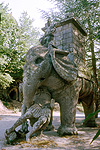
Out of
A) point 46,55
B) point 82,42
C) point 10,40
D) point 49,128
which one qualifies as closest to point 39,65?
point 46,55

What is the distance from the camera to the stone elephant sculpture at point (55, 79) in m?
2.63

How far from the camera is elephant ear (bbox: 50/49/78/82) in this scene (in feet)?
9.33

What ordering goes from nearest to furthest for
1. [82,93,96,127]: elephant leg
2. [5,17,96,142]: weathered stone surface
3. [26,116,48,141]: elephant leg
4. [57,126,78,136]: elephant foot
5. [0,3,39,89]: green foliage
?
[26,116,48,141]: elephant leg
[5,17,96,142]: weathered stone surface
[57,126,78,136]: elephant foot
[82,93,96,127]: elephant leg
[0,3,39,89]: green foliage

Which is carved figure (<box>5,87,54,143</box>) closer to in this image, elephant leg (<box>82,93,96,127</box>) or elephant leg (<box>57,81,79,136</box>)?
elephant leg (<box>57,81,79,136</box>)

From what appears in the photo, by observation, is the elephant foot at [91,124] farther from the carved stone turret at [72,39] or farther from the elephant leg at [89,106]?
the carved stone turret at [72,39]

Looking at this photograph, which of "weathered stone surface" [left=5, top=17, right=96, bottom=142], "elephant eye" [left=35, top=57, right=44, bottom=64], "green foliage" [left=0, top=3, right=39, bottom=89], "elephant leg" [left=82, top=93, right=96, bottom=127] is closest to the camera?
"weathered stone surface" [left=5, top=17, right=96, bottom=142]

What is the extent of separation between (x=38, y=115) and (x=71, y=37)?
7.13 feet

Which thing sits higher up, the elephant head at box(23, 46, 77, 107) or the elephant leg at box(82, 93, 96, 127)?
the elephant head at box(23, 46, 77, 107)

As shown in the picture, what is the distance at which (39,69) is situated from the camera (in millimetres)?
2615

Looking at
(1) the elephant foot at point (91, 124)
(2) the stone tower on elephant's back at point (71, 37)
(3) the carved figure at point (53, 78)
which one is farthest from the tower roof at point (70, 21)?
(1) the elephant foot at point (91, 124)

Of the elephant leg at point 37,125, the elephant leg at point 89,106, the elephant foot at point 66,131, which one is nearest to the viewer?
the elephant leg at point 37,125

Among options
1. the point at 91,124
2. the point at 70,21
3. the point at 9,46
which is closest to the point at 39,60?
the point at 70,21

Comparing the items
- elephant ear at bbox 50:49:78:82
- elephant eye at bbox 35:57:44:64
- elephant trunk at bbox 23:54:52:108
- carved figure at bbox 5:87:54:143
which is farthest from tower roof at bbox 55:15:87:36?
carved figure at bbox 5:87:54:143

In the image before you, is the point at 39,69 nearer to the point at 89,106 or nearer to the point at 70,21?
the point at 70,21
